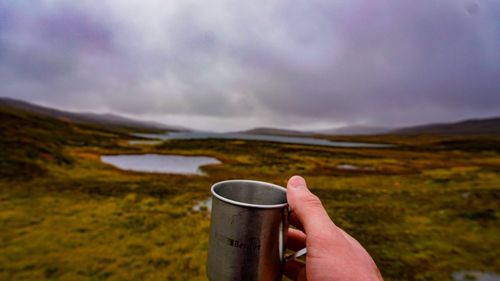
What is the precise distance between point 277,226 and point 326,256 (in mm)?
437

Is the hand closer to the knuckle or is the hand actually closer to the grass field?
the knuckle

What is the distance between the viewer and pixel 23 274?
315 inches

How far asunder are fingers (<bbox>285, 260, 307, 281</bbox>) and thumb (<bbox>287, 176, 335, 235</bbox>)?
0.79 meters

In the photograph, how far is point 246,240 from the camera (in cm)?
210

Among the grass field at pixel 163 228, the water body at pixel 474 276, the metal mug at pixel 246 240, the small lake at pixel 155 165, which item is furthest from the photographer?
the small lake at pixel 155 165

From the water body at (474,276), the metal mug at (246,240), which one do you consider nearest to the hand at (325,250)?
the metal mug at (246,240)

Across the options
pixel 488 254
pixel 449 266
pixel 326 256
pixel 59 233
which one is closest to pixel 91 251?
pixel 59 233

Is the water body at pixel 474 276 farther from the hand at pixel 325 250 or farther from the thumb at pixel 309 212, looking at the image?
the thumb at pixel 309 212

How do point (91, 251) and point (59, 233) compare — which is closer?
point (91, 251)

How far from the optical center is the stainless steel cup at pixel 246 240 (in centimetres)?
208

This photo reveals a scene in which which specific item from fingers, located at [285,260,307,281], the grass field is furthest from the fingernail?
the grass field

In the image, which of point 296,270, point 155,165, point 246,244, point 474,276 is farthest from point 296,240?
point 155,165

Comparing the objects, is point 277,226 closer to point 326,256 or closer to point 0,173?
point 326,256

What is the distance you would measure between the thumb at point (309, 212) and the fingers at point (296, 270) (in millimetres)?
793
